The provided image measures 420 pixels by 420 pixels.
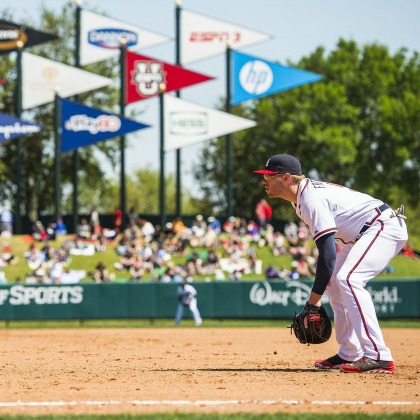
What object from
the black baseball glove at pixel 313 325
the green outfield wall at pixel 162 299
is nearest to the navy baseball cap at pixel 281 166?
the black baseball glove at pixel 313 325

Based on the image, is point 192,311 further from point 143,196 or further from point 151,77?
point 143,196

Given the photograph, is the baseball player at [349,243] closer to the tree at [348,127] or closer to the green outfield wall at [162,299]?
the green outfield wall at [162,299]

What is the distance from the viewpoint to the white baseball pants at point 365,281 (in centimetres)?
887

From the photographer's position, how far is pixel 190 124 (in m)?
36.3

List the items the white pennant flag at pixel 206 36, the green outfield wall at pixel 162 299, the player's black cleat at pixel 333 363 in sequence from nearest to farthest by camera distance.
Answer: the player's black cleat at pixel 333 363
the green outfield wall at pixel 162 299
the white pennant flag at pixel 206 36

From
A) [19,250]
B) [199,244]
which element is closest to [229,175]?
[199,244]

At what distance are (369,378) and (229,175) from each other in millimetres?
29062

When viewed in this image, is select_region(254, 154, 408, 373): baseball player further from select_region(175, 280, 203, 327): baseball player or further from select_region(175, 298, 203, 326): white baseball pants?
select_region(175, 298, 203, 326): white baseball pants

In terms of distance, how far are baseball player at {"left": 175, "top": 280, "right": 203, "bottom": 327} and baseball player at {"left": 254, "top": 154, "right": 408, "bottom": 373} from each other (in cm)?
1509

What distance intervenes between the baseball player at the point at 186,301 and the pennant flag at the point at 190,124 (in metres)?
11.7

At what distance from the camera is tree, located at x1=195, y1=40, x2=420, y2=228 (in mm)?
64062

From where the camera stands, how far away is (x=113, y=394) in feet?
26.0

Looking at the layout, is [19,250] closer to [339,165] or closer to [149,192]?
[339,165]

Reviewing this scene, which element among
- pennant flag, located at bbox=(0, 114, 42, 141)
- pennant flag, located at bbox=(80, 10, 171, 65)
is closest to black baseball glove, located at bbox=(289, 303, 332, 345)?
pennant flag, located at bbox=(0, 114, 42, 141)
